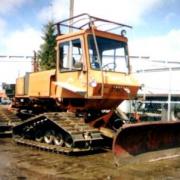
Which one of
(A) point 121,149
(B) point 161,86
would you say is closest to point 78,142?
(A) point 121,149

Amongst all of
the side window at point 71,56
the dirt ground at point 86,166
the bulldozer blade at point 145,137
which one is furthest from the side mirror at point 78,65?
the bulldozer blade at point 145,137

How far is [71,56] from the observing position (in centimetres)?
1062

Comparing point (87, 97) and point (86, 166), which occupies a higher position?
point (87, 97)

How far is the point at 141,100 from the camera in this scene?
12.8 m

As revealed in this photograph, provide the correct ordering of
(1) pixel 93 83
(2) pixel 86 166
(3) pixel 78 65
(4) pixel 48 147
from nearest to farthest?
1. (2) pixel 86 166
2. (1) pixel 93 83
3. (4) pixel 48 147
4. (3) pixel 78 65

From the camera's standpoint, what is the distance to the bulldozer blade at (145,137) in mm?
8539

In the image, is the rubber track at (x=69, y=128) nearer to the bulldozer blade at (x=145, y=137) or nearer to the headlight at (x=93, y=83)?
the headlight at (x=93, y=83)

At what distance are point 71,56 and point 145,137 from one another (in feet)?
9.55

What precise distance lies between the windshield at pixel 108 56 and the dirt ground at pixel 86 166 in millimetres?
2248

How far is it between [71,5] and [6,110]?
24.7 feet

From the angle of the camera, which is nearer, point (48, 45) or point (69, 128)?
point (69, 128)

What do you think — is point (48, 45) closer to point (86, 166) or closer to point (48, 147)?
point (48, 147)

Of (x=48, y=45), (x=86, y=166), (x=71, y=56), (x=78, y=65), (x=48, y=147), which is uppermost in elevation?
(x=48, y=45)

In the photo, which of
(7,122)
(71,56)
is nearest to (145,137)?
(71,56)
